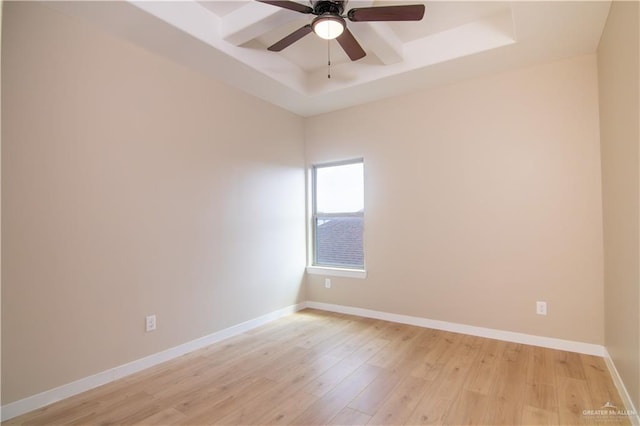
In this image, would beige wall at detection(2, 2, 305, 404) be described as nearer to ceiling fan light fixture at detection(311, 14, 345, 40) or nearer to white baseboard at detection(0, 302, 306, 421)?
white baseboard at detection(0, 302, 306, 421)

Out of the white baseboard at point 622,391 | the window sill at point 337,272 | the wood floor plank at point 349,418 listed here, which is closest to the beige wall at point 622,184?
the white baseboard at point 622,391

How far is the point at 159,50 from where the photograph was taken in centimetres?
281

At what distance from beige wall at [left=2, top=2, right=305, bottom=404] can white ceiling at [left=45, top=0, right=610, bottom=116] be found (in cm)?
27

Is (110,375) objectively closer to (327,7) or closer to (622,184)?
(327,7)

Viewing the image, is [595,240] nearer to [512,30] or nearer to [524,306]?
[524,306]

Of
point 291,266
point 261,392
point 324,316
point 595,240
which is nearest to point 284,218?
point 291,266

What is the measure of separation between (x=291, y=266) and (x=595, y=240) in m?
3.13

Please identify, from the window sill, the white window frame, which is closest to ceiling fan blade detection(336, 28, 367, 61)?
the white window frame

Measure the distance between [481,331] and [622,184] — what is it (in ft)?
6.14

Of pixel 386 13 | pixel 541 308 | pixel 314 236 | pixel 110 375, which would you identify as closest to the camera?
pixel 386 13

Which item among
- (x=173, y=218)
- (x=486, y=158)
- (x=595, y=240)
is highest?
(x=486, y=158)

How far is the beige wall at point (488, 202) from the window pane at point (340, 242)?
0.64 ft

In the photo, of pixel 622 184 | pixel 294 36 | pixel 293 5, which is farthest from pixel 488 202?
pixel 293 5

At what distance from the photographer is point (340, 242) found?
14.5 feet
